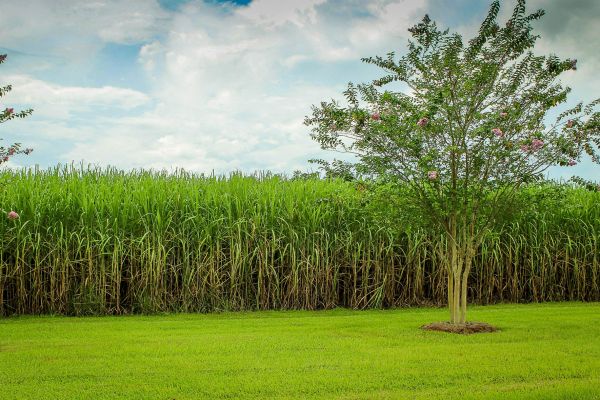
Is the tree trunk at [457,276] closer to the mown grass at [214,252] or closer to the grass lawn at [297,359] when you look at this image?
the grass lawn at [297,359]

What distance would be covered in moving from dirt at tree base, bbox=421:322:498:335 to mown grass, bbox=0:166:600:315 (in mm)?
1605

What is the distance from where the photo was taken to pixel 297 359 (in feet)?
19.6

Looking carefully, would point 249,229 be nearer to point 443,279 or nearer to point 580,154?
point 443,279

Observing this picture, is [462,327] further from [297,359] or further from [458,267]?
[297,359]

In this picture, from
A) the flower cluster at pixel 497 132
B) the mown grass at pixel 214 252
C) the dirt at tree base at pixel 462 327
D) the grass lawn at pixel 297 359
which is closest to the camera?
the grass lawn at pixel 297 359

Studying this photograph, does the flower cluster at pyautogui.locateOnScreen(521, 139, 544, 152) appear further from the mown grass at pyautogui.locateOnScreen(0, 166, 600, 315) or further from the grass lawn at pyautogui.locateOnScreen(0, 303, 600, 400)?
the grass lawn at pyautogui.locateOnScreen(0, 303, 600, 400)

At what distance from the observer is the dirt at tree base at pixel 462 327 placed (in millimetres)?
7617

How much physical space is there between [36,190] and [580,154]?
25.2 feet

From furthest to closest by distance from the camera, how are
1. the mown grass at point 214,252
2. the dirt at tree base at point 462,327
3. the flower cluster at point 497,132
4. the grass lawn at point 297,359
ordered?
the mown grass at point 214,252, the dirt at tree base at point 462,327, the flower cluster at point 497,132, the grass lawn at point 297,359

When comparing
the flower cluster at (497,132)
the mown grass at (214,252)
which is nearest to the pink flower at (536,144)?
the flower cluster at (497,132)

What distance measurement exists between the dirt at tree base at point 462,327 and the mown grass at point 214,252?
1605 mm

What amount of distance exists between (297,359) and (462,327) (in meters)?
2.50

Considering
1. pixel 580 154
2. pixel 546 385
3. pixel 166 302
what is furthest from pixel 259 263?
pixel 546 385

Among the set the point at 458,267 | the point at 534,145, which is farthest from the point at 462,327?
the point at 534,145
